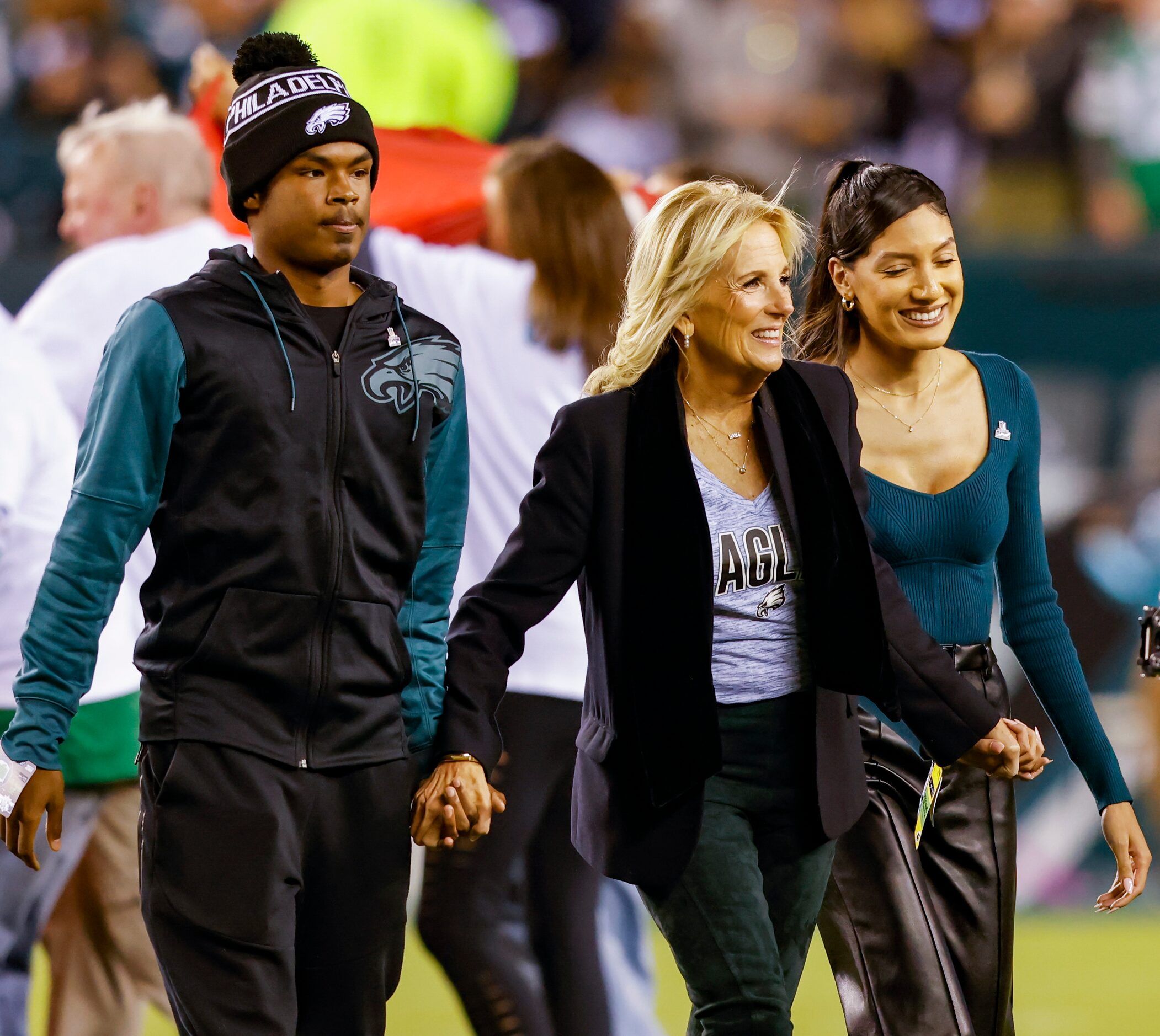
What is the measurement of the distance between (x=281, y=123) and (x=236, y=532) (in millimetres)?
603

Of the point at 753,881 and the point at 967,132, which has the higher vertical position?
the point at 967,132

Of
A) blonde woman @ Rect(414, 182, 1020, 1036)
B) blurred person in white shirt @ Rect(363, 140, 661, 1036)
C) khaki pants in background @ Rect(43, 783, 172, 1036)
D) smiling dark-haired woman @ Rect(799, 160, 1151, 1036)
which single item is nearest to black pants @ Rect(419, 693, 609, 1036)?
blurred person in white shirt @ Rect(363, 140, 661, 1036)

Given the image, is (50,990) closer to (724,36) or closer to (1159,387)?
(1159,387)

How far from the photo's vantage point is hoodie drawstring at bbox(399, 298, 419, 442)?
2.71m

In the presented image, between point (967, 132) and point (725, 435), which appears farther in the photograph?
point (967, 132)

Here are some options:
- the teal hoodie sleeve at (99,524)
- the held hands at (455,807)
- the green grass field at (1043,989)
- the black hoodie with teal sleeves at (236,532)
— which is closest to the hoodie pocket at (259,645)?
the black hoodie with teal sleeves at (236,532)

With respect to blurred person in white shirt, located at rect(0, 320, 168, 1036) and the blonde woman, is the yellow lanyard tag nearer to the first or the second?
the blonde woman

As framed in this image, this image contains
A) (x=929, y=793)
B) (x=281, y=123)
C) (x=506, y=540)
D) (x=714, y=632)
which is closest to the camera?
(x=281, y=123)

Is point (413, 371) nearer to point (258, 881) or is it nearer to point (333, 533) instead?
point (333, 533)

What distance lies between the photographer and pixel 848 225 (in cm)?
319

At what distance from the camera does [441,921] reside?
391 centimetres

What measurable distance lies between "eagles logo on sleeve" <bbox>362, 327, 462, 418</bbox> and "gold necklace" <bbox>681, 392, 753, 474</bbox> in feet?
1.24

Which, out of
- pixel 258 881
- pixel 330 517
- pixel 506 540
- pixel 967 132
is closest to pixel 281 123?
pixel 330 517

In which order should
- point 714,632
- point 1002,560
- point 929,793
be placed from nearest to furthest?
1. point 714,632
2. point 929,793
3. point 1002,560
